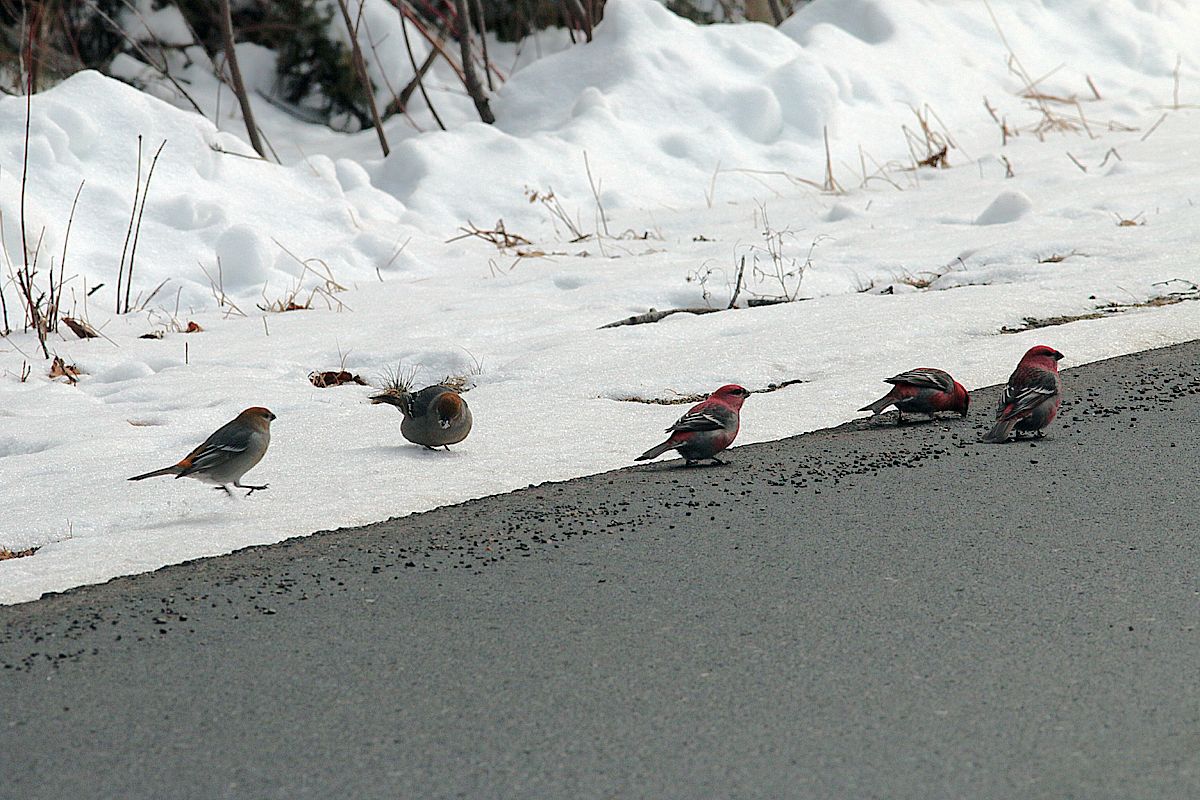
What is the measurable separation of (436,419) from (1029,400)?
7.53 ft

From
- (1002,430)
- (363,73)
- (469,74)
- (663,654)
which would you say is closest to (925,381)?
(1002,430)

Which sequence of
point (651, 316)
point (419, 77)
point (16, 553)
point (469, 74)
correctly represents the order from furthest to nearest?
1. point (419, 77)
2. point (469, 74)
3. point (651, 316)
4. point (16, 553)

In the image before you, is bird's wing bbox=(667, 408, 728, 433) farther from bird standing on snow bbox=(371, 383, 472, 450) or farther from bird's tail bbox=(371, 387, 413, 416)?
bird's tail bbox=(371, 387, 413, 416)

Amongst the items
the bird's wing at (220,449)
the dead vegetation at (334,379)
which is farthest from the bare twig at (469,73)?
the bird's wing at (220,449)

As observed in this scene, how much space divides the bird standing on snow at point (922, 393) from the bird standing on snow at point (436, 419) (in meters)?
1.66

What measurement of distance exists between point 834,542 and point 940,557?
31cm

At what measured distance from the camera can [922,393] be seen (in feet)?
14.7

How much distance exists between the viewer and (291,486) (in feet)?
13.1

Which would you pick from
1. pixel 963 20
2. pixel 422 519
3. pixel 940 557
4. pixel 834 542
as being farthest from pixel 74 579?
pixel 963 20

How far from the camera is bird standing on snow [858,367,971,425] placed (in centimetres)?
448

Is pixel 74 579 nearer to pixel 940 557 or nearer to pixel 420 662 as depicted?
pixel 420 662

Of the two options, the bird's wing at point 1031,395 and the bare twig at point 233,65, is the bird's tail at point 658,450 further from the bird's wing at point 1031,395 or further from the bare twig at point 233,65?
the bare twig at point 233,65

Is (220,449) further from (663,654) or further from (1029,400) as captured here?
(1029,400)

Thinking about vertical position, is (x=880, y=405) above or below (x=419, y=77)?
below
